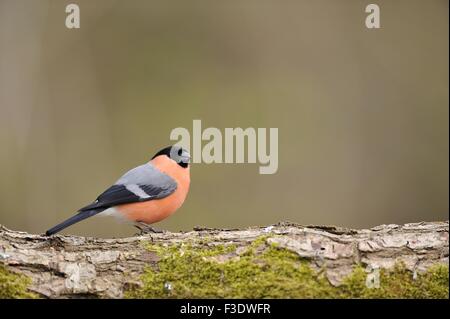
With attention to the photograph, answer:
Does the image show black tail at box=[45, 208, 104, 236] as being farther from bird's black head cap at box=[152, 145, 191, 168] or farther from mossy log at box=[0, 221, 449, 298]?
bird's black head cap at box=[152, 145, 191, 168]

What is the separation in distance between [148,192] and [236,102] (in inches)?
167

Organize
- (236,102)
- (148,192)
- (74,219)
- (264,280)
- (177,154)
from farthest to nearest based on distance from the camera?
(236,102) → (177,154) → (148,192) → (74,219) → (264,280)

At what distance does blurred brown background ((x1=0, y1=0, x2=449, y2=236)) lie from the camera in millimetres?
7441

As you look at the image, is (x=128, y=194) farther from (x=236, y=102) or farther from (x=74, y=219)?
(x=236, y=102)

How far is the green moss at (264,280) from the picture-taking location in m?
2.99

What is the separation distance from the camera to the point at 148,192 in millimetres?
4012

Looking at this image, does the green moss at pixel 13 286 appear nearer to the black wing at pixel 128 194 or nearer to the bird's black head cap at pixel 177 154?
the black wing at pixel 128 194

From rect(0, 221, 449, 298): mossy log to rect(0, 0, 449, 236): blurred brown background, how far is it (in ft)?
12.8

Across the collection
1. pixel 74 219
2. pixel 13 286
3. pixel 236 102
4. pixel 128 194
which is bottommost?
pixel 13 286

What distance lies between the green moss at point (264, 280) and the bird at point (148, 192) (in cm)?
81

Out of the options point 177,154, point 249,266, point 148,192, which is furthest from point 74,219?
point 249,266

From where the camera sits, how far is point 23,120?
7.76 metres

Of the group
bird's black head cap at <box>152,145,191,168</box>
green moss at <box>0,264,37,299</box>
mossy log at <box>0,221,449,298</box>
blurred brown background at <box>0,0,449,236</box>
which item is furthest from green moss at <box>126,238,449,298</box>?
blurred brown background at <box>0,0,449,236</box>
